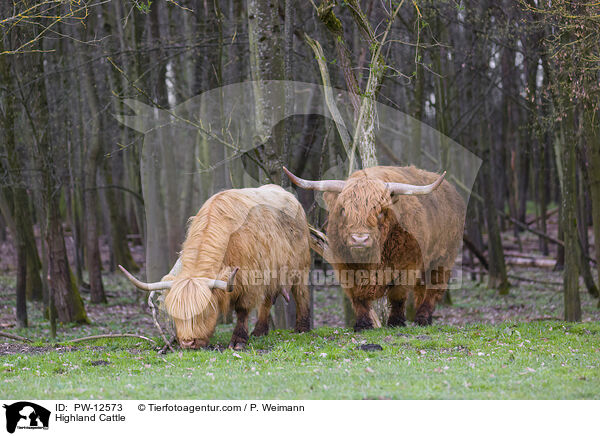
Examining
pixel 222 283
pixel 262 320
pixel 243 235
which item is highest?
pixel 243 235

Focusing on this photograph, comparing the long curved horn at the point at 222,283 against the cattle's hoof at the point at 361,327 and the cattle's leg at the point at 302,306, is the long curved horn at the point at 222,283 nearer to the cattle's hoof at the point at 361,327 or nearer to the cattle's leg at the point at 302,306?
the cattle's leg at the point at 302,306

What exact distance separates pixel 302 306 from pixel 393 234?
198 cm

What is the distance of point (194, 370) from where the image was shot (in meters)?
8.28

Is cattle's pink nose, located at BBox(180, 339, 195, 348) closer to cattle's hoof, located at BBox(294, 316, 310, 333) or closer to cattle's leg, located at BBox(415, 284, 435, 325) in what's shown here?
cattle's hoof, located at BBox(294, 316, 310, 333)

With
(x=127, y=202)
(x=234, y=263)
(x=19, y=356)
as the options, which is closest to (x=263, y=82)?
(x=234, y=263)

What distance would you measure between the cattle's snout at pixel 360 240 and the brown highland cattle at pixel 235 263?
1211 mm

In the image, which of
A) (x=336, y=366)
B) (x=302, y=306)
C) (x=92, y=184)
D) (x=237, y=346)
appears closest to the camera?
(x=336, y=366)

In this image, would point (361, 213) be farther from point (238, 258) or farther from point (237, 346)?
point (237, 346)

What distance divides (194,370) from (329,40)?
43.2 ft

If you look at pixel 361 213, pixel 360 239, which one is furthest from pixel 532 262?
pixel 360 239

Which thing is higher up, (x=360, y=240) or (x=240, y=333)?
(x=360, y=240)

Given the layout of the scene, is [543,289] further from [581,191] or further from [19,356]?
[19,356]

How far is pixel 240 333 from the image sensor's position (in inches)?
392
